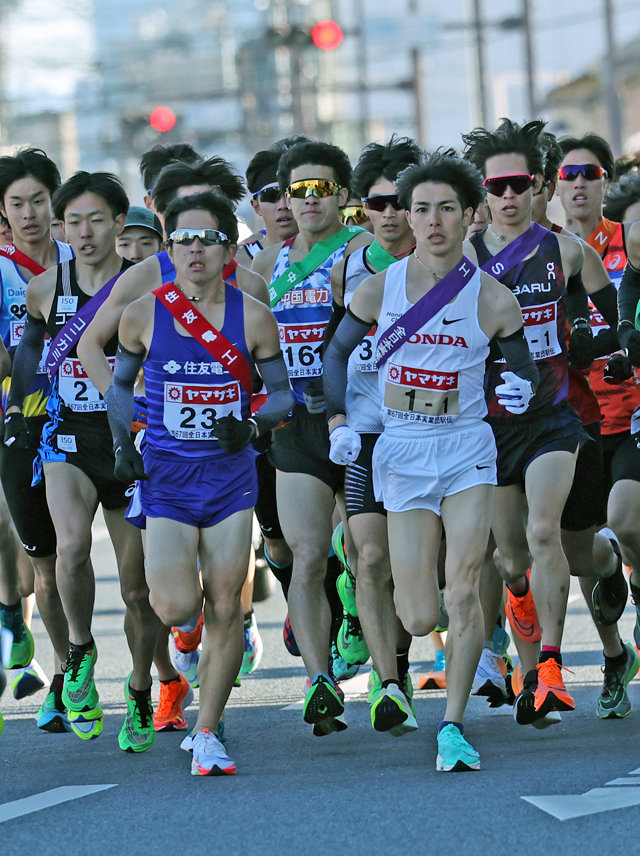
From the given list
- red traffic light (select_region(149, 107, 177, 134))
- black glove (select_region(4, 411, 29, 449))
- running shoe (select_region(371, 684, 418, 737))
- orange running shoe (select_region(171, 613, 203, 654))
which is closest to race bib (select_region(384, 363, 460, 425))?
running shoe (select_region(371, 684, 418, 737))

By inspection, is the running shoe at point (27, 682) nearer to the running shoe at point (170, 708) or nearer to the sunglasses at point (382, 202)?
the running shoe at point (170, 708)

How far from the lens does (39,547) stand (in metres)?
8.21

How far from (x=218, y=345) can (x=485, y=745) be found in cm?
199

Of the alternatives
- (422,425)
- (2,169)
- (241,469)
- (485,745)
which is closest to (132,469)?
(241,469)

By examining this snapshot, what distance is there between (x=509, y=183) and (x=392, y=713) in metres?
2.43

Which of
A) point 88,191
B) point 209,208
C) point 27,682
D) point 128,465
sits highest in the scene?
point 88,191

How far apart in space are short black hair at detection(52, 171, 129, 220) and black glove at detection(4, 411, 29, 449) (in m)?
0.96

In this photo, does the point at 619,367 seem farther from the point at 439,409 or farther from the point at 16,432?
the point at 16,432

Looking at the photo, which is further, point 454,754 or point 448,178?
point 448,178

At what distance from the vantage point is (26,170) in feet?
28.2

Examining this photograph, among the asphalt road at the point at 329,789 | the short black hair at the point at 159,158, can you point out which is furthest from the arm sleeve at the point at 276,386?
the short black hair at the point at 159,158

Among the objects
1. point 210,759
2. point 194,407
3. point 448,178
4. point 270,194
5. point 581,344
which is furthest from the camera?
point 270,194

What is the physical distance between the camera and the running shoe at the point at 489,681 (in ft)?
26.9

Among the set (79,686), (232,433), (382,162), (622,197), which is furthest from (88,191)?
(622,197)
